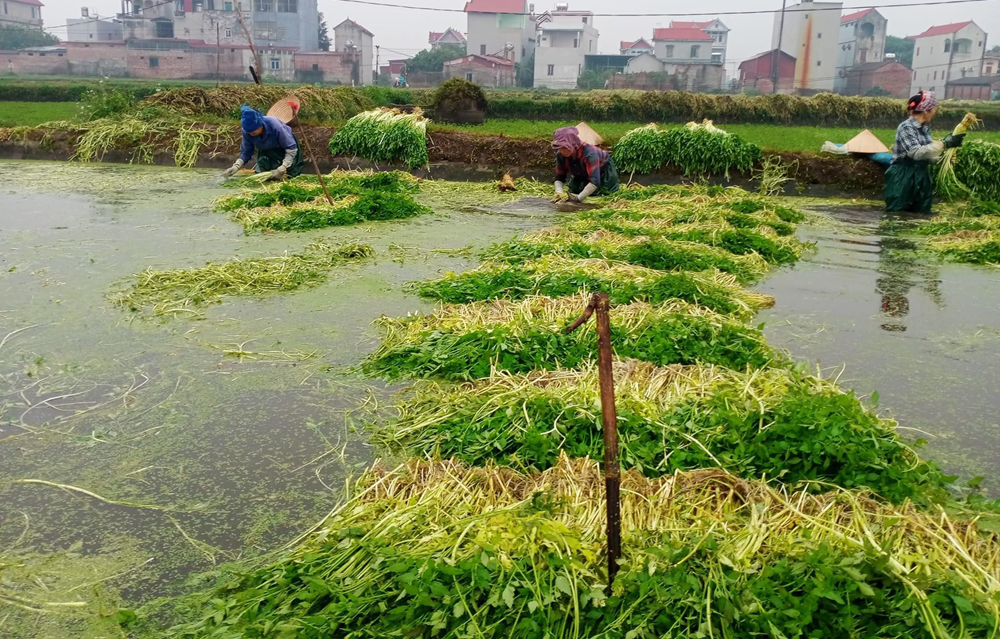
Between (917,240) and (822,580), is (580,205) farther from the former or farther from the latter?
(822,580)

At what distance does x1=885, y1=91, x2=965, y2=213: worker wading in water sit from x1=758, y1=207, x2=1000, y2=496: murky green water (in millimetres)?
2642

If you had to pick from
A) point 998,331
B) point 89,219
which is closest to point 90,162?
point 89,219

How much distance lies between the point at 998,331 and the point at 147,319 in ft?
17.5

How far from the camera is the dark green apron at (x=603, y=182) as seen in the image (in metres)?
10.6

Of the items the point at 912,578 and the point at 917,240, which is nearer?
the point at 912,578

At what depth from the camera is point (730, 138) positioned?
12.3 meters

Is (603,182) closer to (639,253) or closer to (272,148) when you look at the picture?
(272,148)

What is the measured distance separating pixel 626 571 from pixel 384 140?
1213 centimetres

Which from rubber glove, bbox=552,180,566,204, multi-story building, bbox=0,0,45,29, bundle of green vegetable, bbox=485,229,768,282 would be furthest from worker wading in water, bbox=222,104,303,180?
multi-story building, bbox=0,0,45,29

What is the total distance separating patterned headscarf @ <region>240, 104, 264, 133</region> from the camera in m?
10.4

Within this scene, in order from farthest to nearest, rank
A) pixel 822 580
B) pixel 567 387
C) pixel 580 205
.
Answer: pixel 580 205 < pixel 567 387 < pixel 822 580

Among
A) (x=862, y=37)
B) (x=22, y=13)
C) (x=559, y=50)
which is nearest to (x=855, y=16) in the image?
(x=862, y=37)

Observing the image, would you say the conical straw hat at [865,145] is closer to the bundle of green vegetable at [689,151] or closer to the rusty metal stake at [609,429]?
the bundle of green vegetable at [689,151]

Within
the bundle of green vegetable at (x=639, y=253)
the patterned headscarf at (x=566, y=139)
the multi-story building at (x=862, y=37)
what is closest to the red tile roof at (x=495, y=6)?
the multi-story building at (x=862, y=37)
